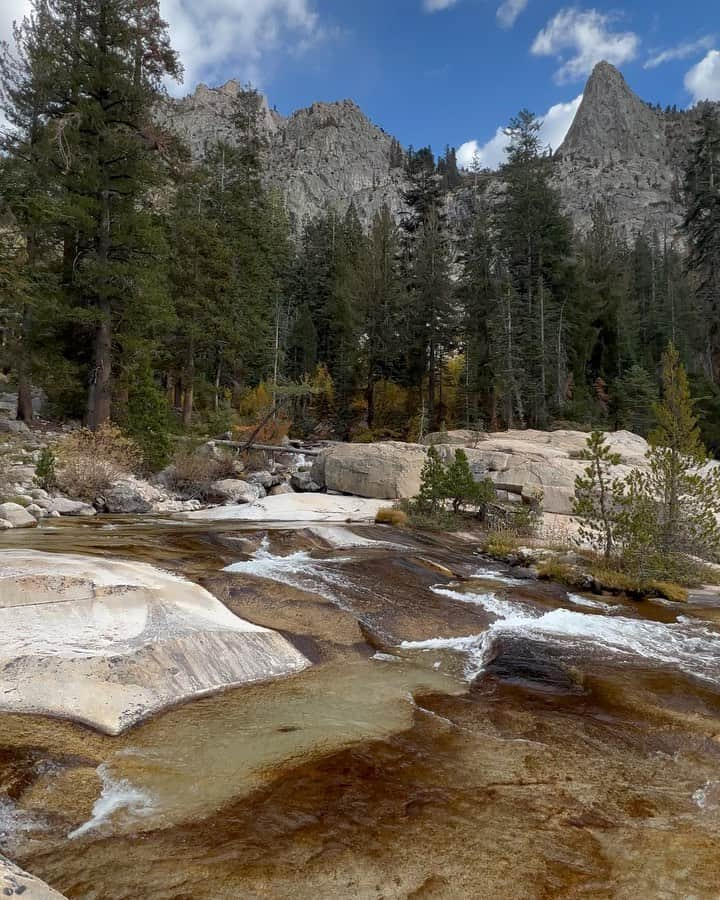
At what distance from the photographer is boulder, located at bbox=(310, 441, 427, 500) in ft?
59.8

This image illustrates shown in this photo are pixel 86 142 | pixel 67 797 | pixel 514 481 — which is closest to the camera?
pixel 67 797

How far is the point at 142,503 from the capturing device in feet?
51.8

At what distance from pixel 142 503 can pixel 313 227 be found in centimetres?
4463

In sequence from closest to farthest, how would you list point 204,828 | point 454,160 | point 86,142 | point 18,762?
point 204,828, point 18,762, point 86,142, point 454,160

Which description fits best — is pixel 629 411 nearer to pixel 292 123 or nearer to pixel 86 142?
pixel 86 142

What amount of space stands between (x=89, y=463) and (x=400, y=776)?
1451cm

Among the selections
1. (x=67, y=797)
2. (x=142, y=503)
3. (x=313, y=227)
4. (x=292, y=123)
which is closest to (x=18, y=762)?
(x=67, y=797)

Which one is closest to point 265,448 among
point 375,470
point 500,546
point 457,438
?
point 375,470

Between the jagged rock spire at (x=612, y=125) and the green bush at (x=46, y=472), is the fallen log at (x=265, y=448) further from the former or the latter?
the jagged rock spire at (x=612, y=125)

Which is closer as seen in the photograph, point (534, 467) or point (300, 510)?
point (300, 510)

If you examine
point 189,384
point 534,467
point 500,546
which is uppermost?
point 189,384

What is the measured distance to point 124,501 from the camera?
50.6 ft

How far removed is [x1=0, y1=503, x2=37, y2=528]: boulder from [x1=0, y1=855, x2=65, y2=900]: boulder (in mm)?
10859

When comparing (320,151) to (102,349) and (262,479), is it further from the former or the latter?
(262,479)
